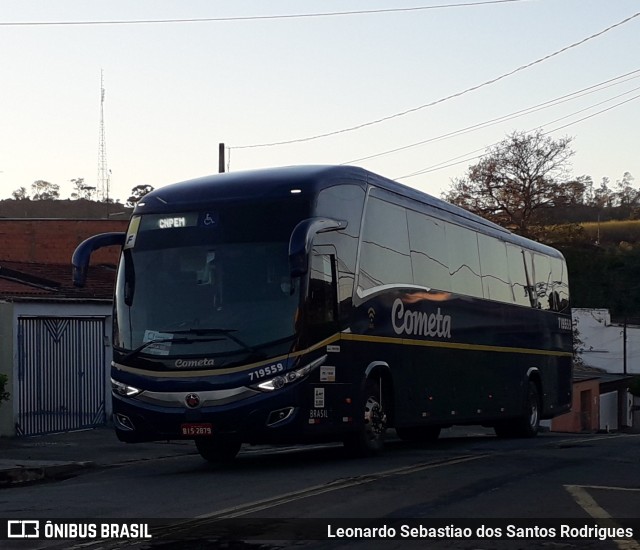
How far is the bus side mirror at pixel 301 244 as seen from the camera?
482 inches

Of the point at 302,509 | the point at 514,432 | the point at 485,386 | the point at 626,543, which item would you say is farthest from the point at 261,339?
the point at 514,432

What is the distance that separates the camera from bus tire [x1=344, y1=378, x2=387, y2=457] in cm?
1473

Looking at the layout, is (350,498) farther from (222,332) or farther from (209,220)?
(209,220)

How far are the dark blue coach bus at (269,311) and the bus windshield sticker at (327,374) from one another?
2 centimetres

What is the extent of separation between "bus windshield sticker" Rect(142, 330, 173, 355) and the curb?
2485 mm

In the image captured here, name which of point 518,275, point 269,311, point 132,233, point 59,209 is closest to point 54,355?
point 132,233

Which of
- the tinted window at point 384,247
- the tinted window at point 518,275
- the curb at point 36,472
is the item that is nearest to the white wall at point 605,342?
the tinted window at point 518,275

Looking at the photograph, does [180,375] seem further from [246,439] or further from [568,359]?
[568,359]

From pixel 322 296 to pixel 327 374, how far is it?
0.96m

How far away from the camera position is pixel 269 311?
1312 centimetres

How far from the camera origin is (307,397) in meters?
13.2

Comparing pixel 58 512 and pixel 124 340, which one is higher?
pixel 124 340

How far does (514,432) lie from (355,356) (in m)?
9.72

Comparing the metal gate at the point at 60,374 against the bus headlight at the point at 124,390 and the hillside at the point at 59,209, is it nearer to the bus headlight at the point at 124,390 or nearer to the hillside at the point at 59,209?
the bus headlight at the point at 124,390
